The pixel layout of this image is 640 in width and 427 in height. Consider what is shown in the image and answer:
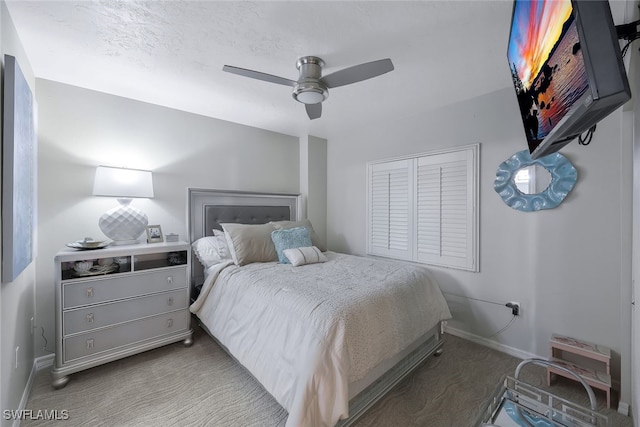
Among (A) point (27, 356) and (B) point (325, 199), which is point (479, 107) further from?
(A) point (27, 356)

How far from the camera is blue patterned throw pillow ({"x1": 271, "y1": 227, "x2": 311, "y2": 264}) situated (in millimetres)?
2795

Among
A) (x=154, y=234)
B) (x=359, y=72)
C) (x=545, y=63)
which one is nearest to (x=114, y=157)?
(x=154, y=234)

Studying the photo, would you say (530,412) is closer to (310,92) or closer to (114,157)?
(310,92)

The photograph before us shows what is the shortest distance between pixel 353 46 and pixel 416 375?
2595 millimetres

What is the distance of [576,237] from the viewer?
7.03 feet

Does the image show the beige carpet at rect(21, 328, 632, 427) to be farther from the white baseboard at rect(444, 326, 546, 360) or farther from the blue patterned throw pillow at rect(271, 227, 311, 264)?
the blue patterned throw pillow at rect(271, 227, 311, 264)

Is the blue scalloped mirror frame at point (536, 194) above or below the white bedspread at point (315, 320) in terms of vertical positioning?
above

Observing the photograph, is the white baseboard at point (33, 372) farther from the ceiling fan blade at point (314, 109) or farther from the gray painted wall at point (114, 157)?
the ceiling fan blade at point (314, 109)

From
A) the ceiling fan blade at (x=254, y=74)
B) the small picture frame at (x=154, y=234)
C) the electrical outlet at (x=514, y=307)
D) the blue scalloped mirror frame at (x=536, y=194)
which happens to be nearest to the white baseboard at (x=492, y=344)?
the electrical outlet at (x=514, y=307)

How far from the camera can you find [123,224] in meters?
2.41

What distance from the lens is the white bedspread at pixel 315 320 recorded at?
1433 mm

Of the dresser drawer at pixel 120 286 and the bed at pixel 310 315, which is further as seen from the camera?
the dresser drawer at pixel 120 286

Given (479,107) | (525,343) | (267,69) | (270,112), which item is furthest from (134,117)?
(525,343)

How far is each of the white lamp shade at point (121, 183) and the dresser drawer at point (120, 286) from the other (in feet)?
2.46
